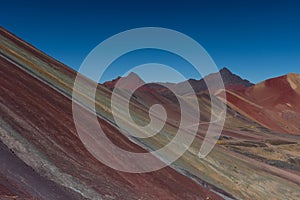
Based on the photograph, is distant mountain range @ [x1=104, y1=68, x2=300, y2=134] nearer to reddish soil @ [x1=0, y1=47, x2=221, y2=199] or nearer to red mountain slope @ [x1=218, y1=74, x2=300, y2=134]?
red mountain slope @ [x1=218, y1=74, x2=300, y2=134]

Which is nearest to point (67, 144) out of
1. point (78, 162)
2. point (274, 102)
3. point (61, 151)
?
point (61, 151)

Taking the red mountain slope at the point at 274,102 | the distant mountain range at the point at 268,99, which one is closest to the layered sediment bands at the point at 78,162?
the distant mountain range at the point at 268,99

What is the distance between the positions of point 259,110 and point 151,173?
116m

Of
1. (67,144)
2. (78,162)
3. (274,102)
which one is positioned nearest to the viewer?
(78,162)

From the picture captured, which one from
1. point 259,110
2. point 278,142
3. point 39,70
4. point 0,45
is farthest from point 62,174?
point 259,110

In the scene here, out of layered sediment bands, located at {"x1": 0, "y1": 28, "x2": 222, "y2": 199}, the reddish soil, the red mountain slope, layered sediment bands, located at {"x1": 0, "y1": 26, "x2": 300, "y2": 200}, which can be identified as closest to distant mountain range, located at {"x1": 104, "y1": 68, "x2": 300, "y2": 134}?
the red mountain slope

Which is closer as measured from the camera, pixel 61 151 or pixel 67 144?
pixel 61 151

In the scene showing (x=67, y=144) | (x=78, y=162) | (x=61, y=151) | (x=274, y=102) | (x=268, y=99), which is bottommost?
(x=78, y=162)

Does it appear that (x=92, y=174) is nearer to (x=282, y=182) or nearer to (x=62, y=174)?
(x=62, y=174)

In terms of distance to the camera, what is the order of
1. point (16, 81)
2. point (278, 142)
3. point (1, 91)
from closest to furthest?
1. point (1, 91)
2. point (16, 81)
3. point (278, 142)

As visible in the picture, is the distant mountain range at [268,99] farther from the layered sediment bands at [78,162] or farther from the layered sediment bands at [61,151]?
the layered sediment bands at [61,151]

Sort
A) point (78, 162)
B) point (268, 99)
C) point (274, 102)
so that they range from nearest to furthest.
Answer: point (78, 162) < point (274, 102) < point (268, 99)

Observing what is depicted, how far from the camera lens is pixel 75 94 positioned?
3238 cm

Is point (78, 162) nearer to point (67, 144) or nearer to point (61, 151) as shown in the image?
point (61, 151)
